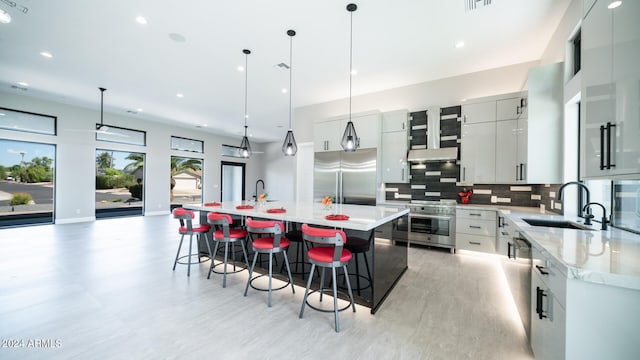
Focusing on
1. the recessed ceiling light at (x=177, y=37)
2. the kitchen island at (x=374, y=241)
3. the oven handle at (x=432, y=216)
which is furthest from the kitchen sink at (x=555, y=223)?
the recessed ceiling light at (x=177, y=37)

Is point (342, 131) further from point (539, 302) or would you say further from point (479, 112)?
point (539, 302)

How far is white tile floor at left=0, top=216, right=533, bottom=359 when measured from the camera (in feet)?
5.93

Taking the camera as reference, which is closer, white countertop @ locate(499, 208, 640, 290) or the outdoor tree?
white countertop @ locate(499, 208, 640, 290)

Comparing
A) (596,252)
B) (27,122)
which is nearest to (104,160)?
(27,122)

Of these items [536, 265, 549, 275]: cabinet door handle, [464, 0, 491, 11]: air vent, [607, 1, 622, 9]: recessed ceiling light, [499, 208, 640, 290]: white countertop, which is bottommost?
[536, 265, 549, 275]: cabinet door handle

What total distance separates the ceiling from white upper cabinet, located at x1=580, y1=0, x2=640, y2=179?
5.43ft

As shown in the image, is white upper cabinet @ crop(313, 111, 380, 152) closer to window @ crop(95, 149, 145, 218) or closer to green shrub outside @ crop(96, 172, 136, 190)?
window @ crop(95, 149, 145, 218)

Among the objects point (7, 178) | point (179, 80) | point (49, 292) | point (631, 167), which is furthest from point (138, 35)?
point (7, 178)

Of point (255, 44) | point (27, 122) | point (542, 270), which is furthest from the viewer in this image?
point (27, 122)

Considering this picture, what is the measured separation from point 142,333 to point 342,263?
1.75 meters

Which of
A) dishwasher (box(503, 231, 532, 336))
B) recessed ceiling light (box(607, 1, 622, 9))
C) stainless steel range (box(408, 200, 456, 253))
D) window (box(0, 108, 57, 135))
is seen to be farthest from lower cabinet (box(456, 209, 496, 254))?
window (box(0, 108, 57, 135))

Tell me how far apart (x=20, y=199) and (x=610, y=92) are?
11.1 meters

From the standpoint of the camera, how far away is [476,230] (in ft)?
13.1

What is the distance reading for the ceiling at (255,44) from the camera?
2.84m
